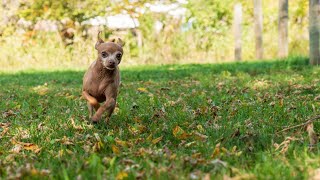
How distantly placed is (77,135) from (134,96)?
11.0ft

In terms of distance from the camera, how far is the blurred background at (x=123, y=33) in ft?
61.2

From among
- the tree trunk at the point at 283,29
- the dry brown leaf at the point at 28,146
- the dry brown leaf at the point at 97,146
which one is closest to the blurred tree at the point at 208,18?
the tree trunk at the point at 283,29

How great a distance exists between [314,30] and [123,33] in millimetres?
10991

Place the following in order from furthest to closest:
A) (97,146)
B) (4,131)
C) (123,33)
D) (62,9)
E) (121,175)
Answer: (62,9) < (123,33) < (4,131) < (97,146) < (121,175)

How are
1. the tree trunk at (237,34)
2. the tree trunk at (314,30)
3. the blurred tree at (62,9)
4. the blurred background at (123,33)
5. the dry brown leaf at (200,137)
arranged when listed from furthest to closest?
the blurred tree at (62,9) < the tree trunk at (237,34) < the blurred background at (123,33) < the tree trunk at (314,30) < the dry brown leaf at (200,137)

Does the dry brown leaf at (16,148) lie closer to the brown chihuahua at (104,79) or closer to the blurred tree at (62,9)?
the brown chihuahua at (104,79)

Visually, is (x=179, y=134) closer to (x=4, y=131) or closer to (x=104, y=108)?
(x=104, y=108)

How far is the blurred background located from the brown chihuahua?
13.4m

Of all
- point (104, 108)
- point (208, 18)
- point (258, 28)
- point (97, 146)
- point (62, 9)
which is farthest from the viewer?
point (208, 18)

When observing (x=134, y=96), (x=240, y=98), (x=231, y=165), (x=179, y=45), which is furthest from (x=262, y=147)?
(x=179, y=45)

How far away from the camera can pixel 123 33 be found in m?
20.9

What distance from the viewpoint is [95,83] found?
462 centimetres

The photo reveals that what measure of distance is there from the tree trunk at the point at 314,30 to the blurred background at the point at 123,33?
6.27 meters

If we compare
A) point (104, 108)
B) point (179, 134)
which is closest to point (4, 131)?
point (104, 108)
